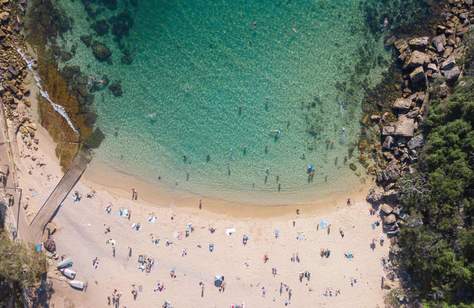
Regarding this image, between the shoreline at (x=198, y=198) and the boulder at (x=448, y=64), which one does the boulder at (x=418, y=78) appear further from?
the shoreline at (x=198, y=198)

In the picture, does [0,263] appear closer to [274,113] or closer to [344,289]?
[274,113]

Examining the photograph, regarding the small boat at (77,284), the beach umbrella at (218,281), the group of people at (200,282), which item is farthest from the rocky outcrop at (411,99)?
the small boat at (77,284)

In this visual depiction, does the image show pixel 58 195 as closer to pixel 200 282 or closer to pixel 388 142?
pixel 200 282

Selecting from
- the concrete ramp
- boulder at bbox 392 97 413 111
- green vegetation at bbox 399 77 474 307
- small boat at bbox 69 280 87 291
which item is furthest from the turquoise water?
small boat at bbox 69 280 87 291

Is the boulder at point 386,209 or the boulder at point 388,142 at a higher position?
the boulder at point 388,142

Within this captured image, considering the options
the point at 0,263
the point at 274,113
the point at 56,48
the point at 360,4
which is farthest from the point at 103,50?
the point at 360,4

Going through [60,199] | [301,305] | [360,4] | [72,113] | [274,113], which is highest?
[360,4]
